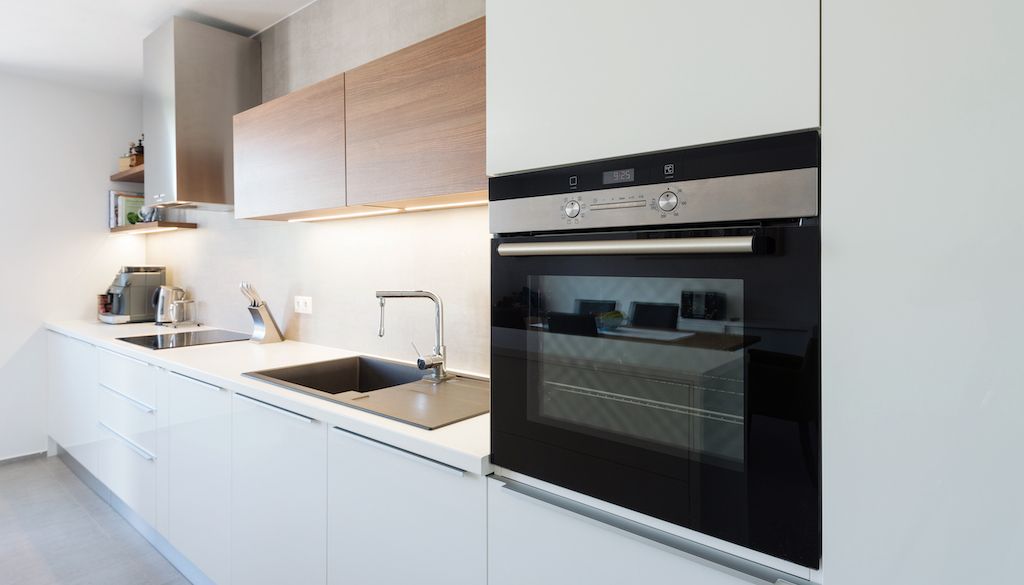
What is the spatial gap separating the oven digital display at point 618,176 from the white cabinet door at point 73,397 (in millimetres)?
3237

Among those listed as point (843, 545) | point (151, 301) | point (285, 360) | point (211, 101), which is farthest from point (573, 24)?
point (151, 301)

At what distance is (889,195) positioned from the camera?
2.46ft

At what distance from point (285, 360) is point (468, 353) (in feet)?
2.70

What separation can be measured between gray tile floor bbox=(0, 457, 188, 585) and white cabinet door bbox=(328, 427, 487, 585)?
138cm

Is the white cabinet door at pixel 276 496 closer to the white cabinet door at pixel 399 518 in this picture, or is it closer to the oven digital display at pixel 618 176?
the white cabinet door at pixel 399 518

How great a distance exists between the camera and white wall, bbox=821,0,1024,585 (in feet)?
2.22

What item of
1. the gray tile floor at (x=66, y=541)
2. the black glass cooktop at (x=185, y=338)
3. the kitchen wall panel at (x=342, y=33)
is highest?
the kitchen wall panel at (x=342, y=33)

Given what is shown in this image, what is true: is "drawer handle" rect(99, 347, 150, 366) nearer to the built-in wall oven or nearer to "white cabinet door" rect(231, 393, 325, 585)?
"white cabinet door" rect(231, 393, 325, 585)

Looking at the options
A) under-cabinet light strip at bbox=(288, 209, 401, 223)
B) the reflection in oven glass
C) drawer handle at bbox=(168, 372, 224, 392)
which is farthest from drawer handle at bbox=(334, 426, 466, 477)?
under-cabinet light strip at bbox=(288, 209, 401, 223)

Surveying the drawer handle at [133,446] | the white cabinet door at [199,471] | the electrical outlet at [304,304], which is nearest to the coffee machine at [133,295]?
the drawer handle at [133,446]

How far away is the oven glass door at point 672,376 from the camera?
32.8 inches

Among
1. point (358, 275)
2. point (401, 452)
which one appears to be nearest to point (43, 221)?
point (358, 275)

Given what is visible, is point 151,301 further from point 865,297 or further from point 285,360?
point 865,297

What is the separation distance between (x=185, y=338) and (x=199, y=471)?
1087 millimetres
